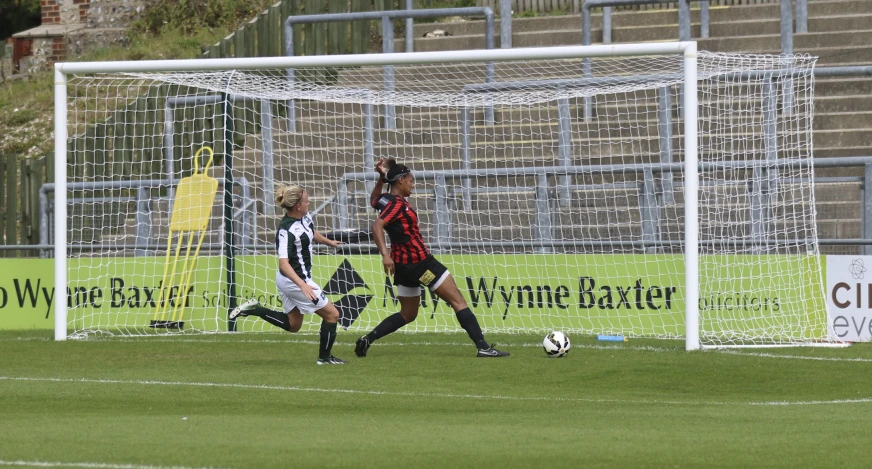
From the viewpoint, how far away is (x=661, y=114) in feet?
53.2

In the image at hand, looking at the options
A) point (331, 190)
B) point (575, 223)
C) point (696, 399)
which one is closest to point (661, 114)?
point (575, 223)

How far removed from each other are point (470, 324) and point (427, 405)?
2.85m

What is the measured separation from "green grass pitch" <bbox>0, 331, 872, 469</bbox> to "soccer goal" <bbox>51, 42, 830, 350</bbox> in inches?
38.8

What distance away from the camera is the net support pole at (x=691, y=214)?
498 inches

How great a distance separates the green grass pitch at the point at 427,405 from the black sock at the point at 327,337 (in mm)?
204

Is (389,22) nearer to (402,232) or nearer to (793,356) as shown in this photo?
(402,232)

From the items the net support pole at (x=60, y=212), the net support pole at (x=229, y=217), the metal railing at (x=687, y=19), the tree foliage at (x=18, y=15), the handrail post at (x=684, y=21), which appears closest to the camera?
the net support pole at (x=60, y=212)

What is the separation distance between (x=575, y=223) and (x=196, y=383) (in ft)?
19.9

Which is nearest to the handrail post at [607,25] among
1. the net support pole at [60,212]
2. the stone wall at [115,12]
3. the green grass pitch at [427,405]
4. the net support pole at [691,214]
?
the green grass pitch at [427,405]

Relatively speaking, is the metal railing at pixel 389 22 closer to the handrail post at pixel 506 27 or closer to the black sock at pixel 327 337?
the handrail post at pixel 506 27

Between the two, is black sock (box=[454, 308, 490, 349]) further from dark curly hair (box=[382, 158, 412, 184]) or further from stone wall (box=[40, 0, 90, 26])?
stone wall (box=[40, 0, 90, 26])

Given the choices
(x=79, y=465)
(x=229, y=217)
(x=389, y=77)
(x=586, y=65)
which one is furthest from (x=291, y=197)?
(x=586, y=65)

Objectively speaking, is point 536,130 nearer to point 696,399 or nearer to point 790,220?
point 790,220

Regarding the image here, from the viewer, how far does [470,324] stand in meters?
12.4
